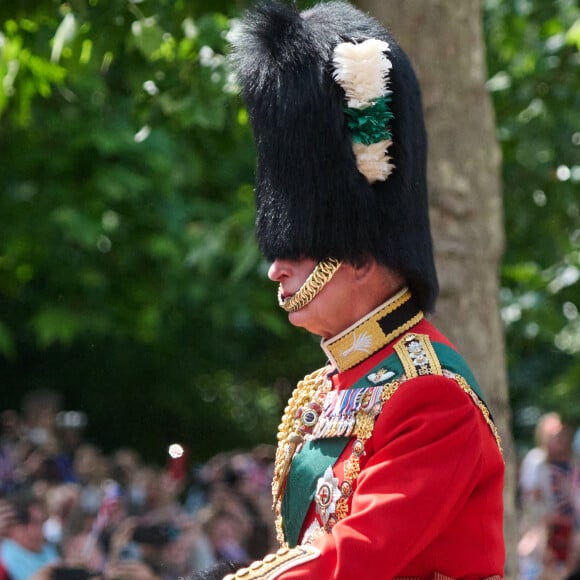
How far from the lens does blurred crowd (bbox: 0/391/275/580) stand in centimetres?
730

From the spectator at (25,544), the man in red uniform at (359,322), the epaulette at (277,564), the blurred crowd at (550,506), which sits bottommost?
the blurred crowd at (550,506)

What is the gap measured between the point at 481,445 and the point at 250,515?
591 centimetres

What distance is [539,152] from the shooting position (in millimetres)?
7727

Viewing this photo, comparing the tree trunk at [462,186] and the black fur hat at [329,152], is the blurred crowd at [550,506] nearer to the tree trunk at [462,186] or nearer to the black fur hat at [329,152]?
the tree trunk at [462,186]

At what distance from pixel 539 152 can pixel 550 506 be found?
447 centimetres

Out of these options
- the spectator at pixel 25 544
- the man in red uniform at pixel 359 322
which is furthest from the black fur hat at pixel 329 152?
the spectator at pixel 25 544

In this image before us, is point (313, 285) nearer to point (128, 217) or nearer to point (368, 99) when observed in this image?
point (368, 99)

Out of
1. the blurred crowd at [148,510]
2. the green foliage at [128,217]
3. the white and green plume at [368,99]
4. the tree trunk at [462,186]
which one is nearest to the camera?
the white and green plume at [368,99]

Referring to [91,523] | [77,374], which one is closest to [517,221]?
[91,523]

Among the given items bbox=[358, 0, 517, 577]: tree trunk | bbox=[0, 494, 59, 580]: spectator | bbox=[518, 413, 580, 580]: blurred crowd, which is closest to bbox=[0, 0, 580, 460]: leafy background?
bbox=[518, 413, 580, 580]: blurred crowd

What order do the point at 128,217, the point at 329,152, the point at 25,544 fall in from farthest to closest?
the point at 128,217 → the point at 25,544 → the point at 329,152

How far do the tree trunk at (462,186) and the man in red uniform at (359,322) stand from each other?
1.15 m

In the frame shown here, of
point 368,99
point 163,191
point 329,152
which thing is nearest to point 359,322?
point 329,152

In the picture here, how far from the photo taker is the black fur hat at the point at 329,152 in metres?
3.73
